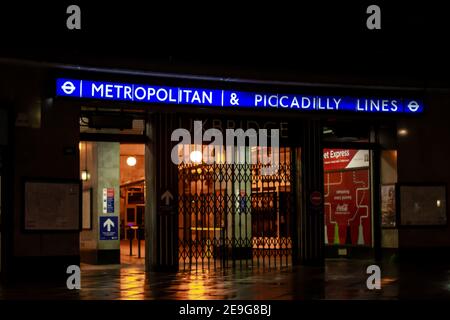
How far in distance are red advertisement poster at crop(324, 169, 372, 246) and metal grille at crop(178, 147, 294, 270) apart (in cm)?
216

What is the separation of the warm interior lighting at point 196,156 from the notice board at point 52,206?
11.1 ft

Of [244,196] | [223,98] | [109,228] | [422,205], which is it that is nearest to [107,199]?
[109,228]

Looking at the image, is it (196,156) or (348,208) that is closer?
(196,156)

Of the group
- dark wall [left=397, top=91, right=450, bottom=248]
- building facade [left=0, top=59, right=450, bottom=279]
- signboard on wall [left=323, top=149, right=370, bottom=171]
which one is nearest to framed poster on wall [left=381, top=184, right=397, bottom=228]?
building facade [left=0, top=59, right=450, bottom=279]

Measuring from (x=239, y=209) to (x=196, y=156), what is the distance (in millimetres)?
1950

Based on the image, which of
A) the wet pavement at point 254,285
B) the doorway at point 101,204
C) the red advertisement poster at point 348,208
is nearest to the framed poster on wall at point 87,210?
the doorway at point 101,204

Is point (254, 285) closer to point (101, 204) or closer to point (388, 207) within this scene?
Result: point (388, 207)

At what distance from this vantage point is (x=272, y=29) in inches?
644

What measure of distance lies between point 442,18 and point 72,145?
878 centimetres

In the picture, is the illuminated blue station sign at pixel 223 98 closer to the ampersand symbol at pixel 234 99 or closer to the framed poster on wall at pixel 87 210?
the ampersand symbol at pixel 234 99

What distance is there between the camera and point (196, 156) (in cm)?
1773

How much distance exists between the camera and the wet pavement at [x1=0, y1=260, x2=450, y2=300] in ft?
39.0
